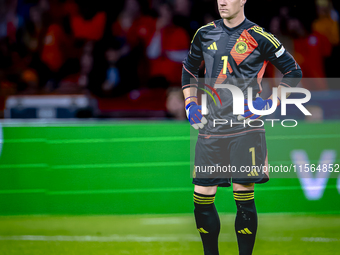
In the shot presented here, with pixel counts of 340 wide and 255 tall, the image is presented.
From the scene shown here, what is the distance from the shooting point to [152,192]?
13.7 ft

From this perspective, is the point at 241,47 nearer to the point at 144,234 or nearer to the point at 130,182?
the point at 130,182

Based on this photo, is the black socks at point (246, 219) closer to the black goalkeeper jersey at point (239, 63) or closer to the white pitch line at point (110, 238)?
the black goalkeeper jersey at point (239, 63)

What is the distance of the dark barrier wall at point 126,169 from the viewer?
13.6ft

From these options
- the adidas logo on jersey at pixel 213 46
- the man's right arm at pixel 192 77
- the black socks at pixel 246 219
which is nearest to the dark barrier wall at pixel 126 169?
the man's right arm at pixel 192 77

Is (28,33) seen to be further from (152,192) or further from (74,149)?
(152,192)

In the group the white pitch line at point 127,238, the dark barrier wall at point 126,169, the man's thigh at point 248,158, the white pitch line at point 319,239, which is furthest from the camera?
the dark barrier wall at point 126,169

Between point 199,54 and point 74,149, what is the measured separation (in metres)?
1.63

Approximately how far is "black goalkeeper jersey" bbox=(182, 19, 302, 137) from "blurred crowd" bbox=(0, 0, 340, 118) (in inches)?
60.1

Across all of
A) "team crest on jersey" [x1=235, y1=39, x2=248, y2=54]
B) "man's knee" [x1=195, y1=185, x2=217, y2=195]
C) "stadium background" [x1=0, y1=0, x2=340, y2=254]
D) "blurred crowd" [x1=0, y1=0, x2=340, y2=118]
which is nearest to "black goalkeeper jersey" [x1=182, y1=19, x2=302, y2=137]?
"team crest on jersey" [x1=235, y1=39, x2=248, y2=54]

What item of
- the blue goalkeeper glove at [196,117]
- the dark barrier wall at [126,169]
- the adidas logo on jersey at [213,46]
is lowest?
the dark barrier wall at [126,169]

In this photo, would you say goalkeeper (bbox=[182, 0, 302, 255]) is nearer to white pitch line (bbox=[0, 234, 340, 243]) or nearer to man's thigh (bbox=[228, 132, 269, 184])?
man's thigh (bbox=[228, 132, 269, 184])

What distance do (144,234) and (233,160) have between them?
57.4 inches

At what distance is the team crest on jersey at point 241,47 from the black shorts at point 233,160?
523 mm

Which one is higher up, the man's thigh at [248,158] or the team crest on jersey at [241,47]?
the team crest on jersey at [241,47]
